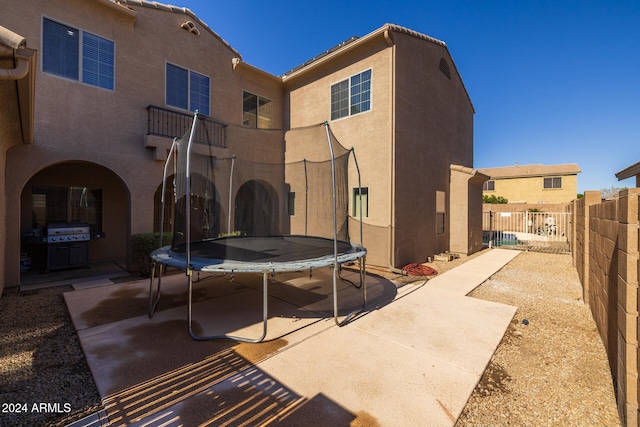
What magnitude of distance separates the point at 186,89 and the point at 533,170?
27.1 m

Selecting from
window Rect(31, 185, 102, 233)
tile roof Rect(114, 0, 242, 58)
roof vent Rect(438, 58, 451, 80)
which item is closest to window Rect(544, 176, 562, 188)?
roof vent Rect(438, 58, 451, 80)

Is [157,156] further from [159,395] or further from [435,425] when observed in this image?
[435,425]

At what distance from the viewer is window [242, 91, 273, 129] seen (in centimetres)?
896

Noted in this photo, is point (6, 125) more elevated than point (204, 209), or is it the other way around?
point (6, 125)

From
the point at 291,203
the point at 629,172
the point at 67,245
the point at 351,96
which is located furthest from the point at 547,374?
the point at 629,172

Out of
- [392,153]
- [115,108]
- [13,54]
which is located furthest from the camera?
[392,153]

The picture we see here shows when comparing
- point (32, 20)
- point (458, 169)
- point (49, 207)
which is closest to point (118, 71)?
point (32, 20)

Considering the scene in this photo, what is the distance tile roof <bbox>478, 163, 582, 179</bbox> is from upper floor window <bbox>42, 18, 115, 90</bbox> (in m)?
24.0

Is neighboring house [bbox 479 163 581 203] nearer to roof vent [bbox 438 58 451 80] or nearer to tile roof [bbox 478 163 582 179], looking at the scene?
tile roof [bbox 478 163 582 179]

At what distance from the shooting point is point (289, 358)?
9.16 ft

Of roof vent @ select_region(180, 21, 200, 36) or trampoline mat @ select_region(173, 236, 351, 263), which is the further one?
roof vent @ select_region(180, 21, 200, 36)

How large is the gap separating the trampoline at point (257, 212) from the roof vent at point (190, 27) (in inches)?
106

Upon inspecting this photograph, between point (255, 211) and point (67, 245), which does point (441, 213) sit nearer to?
point (255, 211)

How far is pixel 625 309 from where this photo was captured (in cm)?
193
